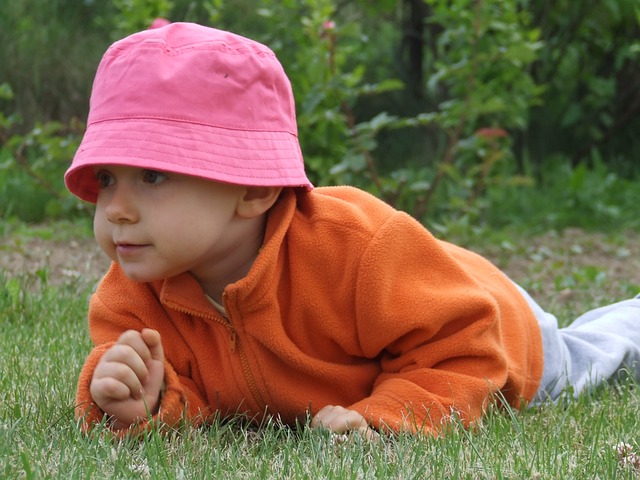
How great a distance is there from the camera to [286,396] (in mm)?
2521

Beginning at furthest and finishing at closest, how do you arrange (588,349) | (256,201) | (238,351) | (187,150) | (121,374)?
(588,349) → (238,351) → (256,201) → (121,374) → (187,150)

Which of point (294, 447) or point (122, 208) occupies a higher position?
point (122, 208)

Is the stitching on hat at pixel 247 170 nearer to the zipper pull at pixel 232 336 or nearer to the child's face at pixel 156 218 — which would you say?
the child's face at pixel 156 218

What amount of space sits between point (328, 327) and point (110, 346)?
0.51 metres

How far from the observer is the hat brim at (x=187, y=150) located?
85.0 inches

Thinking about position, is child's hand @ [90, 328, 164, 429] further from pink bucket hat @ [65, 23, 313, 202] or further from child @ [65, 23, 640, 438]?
pink bucket hat @ [65, 23, 313, 202]

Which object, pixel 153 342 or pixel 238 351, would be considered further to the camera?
pixel 238 351

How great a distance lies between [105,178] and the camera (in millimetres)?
2297

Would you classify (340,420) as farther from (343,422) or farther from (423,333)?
(423,333)

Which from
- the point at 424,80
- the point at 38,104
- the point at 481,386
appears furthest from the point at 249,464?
the point at 424,80

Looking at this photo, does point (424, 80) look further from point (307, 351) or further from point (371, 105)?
point (307, 351)

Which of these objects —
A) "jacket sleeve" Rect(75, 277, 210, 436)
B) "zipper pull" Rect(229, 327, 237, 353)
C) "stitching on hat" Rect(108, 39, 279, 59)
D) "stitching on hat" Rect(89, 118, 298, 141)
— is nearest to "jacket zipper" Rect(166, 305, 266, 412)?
"zipper pull" Rect(229, 327, 237, 353)

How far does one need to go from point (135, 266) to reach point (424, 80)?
598 cm

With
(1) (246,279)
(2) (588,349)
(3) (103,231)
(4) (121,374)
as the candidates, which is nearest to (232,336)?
(1) (246,279)
